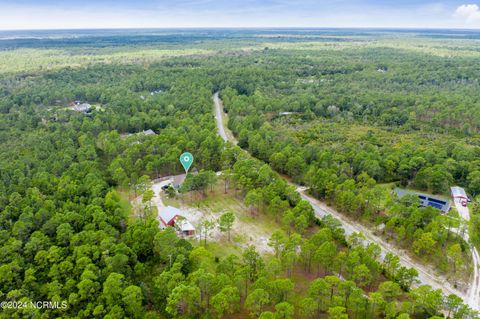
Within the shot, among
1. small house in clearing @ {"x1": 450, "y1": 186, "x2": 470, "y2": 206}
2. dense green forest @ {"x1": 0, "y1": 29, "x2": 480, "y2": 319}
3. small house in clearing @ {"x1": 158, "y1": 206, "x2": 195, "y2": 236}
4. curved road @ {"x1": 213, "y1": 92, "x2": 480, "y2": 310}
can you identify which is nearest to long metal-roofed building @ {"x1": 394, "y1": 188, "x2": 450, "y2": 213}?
small house in clearing @ {"x1": 450, "y1": 186, "x2": 470, "y2": 206}

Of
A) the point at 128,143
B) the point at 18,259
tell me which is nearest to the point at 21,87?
the point at 128,143

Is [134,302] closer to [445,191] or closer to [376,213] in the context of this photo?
[376,213]

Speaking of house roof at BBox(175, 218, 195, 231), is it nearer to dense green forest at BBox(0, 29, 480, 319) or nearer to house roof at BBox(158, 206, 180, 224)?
house roof at BBox(158, 206, 180, 224)

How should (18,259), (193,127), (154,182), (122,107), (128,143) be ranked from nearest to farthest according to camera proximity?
(18,259), (154,182), (128,143), (193,127), (122,107)

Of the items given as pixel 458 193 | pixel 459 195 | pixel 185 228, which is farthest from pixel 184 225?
pixel 458 193

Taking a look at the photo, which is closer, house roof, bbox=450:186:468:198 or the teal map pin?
house roof, bbox=450:186:468:198

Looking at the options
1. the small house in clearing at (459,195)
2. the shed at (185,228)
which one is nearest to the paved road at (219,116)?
the shed at (185,228)

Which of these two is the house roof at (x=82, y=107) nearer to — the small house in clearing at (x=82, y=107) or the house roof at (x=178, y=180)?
the small house in clearing at (x=82, y=107)

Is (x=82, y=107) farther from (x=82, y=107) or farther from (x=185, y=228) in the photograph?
(x=185, y=228)
